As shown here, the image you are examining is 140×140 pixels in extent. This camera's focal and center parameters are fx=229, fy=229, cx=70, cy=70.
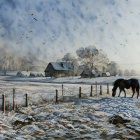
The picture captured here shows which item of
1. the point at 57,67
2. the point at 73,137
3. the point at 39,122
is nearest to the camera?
the point at 73,137

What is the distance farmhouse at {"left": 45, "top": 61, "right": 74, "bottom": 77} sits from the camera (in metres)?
89.2

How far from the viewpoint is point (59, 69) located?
A: 3536 inches

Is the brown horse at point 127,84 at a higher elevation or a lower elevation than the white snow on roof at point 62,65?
lower

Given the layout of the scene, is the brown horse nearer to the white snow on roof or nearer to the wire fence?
the wire fence

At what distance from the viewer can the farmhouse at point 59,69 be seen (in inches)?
3511

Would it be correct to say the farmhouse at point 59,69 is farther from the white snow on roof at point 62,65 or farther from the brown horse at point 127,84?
the brown horse at point 127,84

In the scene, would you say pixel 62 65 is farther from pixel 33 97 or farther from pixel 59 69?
pixel 33 97

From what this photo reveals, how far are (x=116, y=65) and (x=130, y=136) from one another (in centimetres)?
13448

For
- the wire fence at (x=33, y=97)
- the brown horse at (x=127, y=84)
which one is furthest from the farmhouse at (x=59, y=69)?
the brown horse at (x=127, y=84)

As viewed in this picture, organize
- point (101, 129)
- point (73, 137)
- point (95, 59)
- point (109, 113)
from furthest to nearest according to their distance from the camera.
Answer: point (95, 59)
point (109, 113)
point (101, 129)
point (73, 137)

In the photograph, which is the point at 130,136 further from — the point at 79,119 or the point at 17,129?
the point at 17,129

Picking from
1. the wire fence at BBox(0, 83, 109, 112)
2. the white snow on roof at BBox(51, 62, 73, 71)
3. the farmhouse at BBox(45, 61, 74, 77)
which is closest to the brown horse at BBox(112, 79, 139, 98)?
the wire fence at BBox(0, 83, 109, 112)

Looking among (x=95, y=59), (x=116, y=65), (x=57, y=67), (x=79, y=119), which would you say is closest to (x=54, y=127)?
(x=79, y=119)

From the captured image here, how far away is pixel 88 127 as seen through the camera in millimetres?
10047
